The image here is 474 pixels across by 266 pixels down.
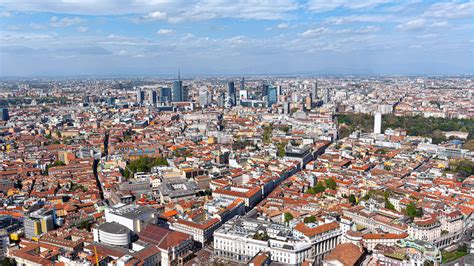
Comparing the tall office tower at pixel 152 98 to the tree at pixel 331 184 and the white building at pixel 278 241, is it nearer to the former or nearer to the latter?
the tree at pixel 331 184

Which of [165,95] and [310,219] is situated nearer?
[310,219]

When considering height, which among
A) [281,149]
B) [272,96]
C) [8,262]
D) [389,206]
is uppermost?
[272,96]

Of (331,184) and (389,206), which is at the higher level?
(331,184)

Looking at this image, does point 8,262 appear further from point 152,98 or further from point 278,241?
point 152,98

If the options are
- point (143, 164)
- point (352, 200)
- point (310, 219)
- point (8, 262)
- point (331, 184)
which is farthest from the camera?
point (143, 164)

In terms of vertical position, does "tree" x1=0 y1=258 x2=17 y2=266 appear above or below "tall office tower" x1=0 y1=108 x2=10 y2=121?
below

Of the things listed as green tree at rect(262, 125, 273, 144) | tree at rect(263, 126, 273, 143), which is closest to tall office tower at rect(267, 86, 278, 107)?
green tree at rect(262, 125, 273, 144)

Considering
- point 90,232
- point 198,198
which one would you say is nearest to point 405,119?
point 198,198

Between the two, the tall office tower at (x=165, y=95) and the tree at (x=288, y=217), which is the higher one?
the tall office tower at (x=165, y=95)

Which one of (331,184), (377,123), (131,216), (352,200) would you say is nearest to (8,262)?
(131,216)

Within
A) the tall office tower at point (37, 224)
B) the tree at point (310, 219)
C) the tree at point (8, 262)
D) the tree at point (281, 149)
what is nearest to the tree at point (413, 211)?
the tree at point (310, 219)

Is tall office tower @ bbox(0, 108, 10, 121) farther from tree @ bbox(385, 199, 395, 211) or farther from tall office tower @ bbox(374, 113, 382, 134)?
tree @ bbox(385, 199, 395, 211)

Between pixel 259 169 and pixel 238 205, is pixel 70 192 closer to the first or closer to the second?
pixel 238 205
